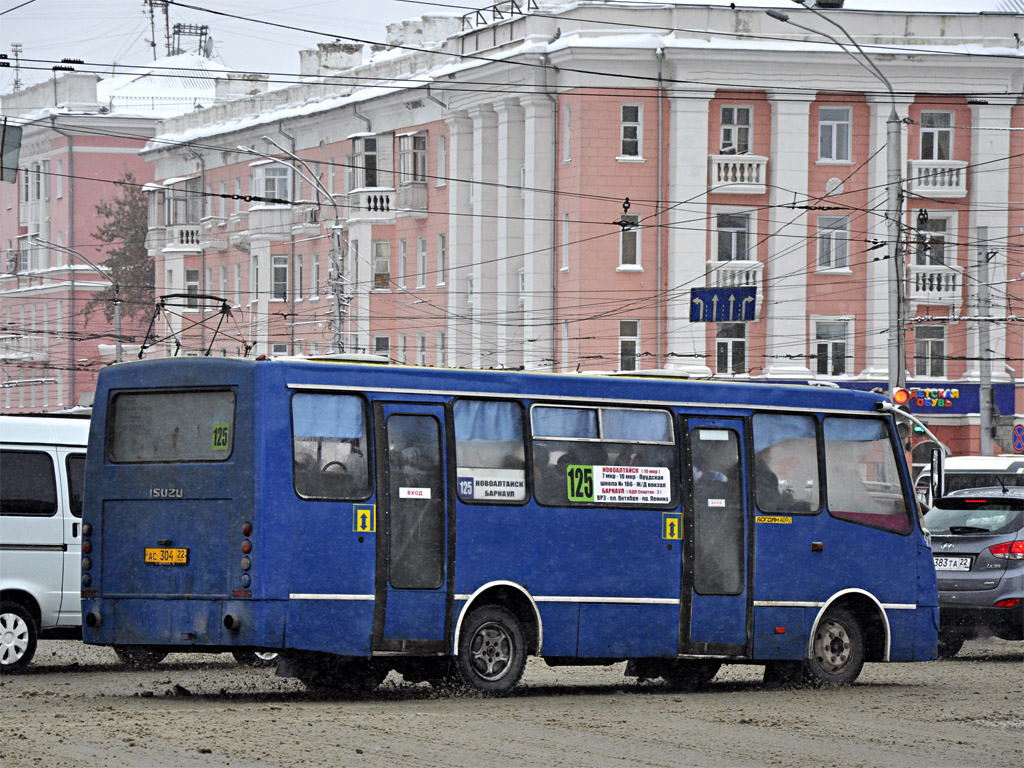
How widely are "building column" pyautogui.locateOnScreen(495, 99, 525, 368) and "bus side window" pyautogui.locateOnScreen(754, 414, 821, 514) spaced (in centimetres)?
3682

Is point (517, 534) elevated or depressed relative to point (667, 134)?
depressed

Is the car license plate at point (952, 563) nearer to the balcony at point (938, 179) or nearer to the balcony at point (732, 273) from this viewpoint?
the balcony at point (732, 273)

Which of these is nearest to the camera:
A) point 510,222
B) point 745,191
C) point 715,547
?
point 715,547

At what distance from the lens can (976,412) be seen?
53.9 metres

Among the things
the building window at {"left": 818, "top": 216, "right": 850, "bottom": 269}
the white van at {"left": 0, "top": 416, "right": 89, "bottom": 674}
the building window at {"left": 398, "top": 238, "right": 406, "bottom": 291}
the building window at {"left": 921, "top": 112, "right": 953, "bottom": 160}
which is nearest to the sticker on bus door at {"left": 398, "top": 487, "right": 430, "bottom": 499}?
the white van at {"left": 0, "top": 416, "right": 89, "bottom": 674}

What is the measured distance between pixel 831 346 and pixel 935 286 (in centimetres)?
312

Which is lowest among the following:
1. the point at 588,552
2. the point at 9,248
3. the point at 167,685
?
the point at 167,685

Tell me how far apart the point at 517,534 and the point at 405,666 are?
1.40m

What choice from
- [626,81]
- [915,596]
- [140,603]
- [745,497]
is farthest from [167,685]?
[626,81]

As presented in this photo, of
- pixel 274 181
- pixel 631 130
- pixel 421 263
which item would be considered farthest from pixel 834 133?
pixel 274 181

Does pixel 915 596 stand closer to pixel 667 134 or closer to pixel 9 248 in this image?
pixel 667 134

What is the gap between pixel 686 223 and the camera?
53469mm

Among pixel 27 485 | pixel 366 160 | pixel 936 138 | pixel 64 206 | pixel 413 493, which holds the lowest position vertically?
pixel 27 485

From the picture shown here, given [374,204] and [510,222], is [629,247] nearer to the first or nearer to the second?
[510,222]
